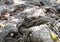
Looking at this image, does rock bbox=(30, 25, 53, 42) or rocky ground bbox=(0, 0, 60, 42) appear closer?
rock bbox=(30, 25, 53, 42)

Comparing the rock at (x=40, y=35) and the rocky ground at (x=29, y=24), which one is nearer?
the rock at (x=40, y=35)

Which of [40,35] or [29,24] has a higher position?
[40,35]

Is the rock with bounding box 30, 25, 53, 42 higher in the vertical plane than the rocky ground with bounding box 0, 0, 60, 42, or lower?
higher

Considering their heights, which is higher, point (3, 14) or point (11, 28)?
point (11, 28)

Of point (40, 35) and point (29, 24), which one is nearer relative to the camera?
point (40, 35)

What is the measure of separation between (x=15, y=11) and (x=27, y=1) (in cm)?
178

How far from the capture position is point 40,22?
5582 mm

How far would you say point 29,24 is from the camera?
570 cm

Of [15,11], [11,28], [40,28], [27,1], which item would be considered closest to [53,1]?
[27,1]

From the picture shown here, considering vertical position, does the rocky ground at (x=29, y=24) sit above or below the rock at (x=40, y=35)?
below

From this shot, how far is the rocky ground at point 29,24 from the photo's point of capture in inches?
185

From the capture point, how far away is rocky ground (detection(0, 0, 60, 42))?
15.4 ft

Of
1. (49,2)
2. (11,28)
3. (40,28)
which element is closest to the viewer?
(40,28)

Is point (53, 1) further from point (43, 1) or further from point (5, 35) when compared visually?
point (5, 35)
